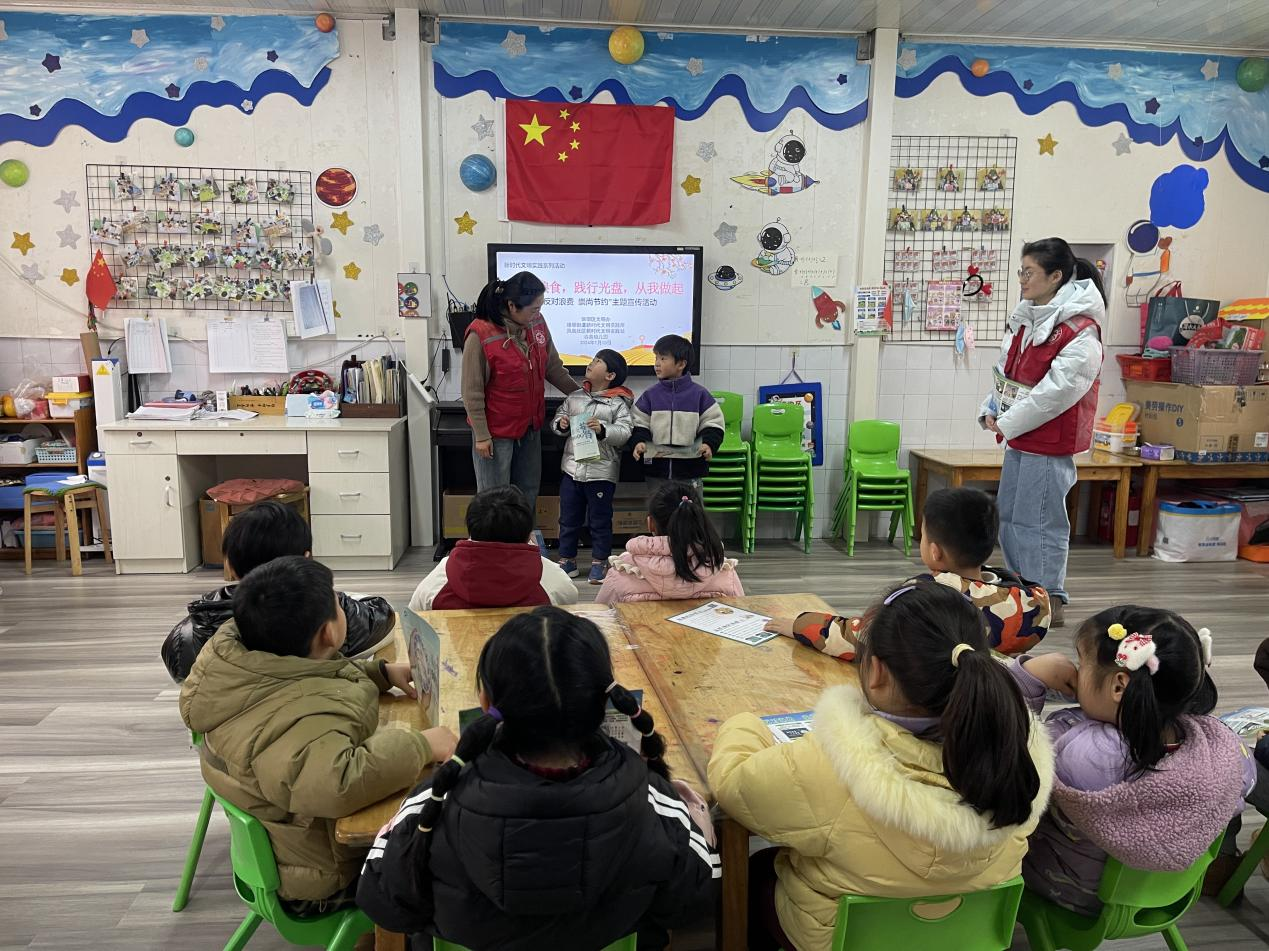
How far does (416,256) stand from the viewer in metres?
5.31

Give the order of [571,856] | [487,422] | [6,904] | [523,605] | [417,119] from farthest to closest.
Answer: [417,119], [487,422], [523,605], [6,904], [571,856]

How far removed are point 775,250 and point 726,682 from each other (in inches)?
162

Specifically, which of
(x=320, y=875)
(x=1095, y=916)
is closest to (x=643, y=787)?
(x=320, y=875)

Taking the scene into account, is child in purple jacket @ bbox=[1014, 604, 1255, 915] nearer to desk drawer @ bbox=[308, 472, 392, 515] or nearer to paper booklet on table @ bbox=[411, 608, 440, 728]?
paper booklet on table @ bbox=[411, 608, 440, 728]

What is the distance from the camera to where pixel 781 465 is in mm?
5488

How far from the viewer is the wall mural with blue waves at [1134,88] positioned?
5.54 meters

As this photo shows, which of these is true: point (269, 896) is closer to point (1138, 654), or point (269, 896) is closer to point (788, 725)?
point (788, 725)

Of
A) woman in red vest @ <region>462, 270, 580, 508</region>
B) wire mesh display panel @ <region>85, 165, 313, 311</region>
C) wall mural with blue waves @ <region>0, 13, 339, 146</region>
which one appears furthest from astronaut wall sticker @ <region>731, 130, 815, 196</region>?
wire mesh display panel @ <region>85, 165, 313, 311</region>

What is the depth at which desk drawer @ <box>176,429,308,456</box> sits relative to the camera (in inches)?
191

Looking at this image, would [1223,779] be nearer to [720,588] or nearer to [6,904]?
[720,588]

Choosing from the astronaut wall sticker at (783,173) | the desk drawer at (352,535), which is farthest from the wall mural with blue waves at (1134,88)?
the desk drawer at (352,535)

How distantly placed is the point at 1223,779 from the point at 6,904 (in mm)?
2639

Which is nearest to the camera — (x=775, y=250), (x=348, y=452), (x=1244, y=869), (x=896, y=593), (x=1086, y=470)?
(x=896, y=593)

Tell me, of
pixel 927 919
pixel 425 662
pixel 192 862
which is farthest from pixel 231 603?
pixel 927 919
